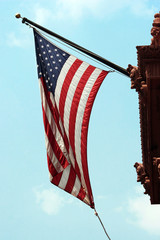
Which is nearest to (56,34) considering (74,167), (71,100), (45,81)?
(45,81)

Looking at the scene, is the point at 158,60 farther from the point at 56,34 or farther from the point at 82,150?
the point at 56,34

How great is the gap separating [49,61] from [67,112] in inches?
101

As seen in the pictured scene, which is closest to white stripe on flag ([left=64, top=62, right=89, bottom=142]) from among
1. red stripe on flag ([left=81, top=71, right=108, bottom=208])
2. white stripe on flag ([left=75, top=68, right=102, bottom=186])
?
white stripe on flag ([left=75, top=68, right=102, bottom=186])

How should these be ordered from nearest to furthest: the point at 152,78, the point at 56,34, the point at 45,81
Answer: the point at 152,78 < the point at 45,81 < the point at 56,34

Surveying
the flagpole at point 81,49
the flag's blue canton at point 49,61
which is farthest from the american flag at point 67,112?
the flagpole at point 81,49

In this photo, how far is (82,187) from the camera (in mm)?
17391

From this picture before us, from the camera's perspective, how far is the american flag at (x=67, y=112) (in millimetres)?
17409

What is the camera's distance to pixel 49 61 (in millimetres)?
18812

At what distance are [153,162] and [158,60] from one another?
12.5 ft

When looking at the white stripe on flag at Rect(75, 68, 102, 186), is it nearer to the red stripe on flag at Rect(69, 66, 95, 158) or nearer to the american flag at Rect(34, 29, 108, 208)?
the american flag at Rect(34, 29, 108, 208)

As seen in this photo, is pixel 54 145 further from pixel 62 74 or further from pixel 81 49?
pixel 81 49

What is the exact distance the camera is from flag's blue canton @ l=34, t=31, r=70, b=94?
18609 mm

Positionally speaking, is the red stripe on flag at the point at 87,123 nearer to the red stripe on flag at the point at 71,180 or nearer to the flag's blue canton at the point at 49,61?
the red stripe on flag at the point at 71,180

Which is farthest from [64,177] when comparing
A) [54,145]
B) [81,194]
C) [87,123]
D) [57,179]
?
[87,123]
